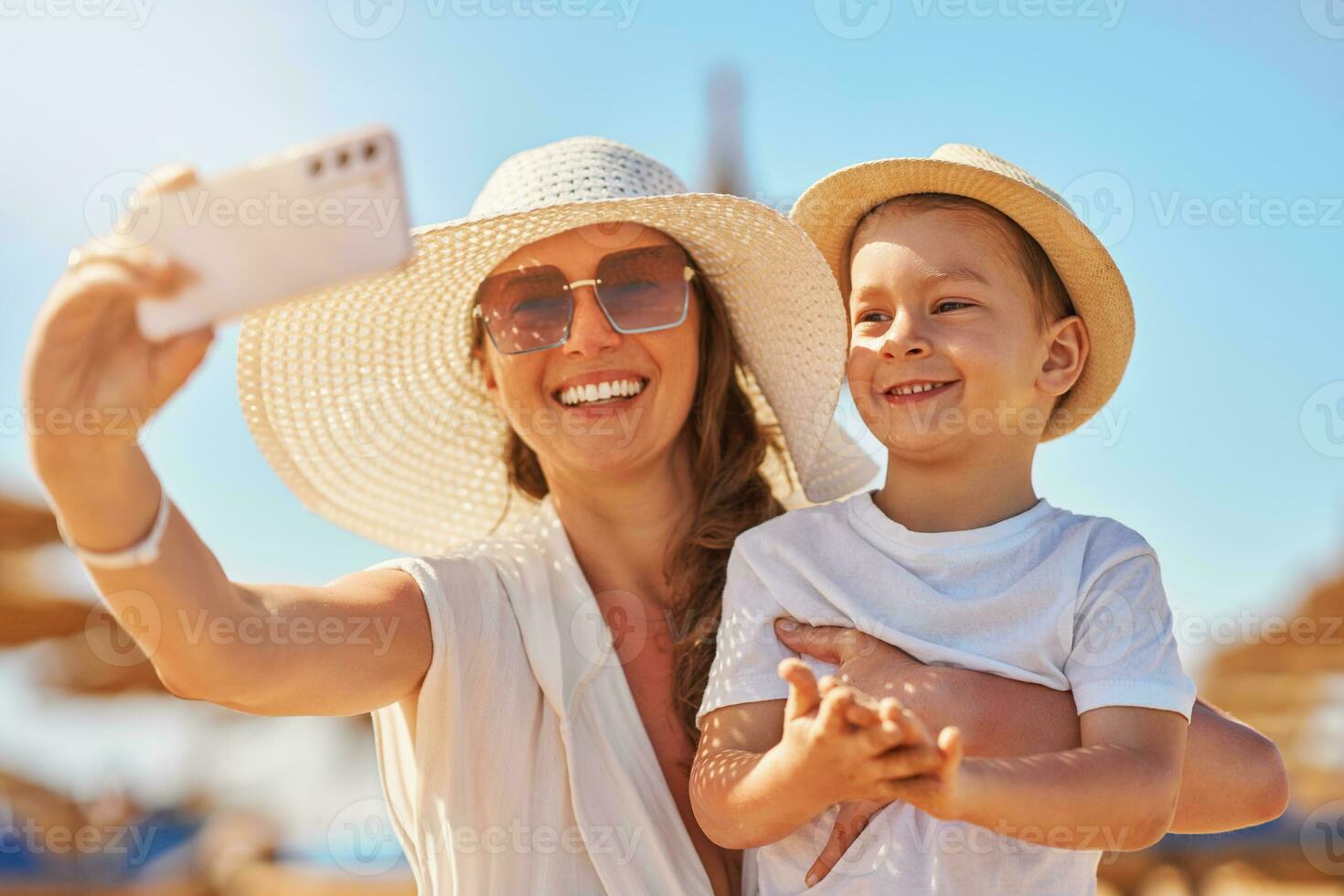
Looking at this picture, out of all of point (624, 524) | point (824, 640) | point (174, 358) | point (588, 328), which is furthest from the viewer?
point (624, 524)

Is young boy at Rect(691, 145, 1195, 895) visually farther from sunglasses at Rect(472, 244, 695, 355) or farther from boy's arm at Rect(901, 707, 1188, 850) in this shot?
sunglasses at Rect(472, 244, 695, 355)

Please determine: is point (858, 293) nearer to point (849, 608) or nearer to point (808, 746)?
point (849, 608)

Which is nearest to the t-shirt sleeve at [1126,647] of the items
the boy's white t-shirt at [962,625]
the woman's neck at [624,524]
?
the boy's white t-shirt at [962,625]

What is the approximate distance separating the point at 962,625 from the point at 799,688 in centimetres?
66

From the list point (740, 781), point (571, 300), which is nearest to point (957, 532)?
point (740, 781)

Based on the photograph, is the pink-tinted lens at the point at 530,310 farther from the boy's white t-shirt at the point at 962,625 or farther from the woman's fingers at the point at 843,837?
the woman's fingers at the point at 843,837

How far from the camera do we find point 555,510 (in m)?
3.42

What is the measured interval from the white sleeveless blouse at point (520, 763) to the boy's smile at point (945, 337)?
3.27ft

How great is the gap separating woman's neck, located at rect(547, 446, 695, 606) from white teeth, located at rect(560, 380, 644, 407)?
23 centimetres

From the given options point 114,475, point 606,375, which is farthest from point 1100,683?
point 114,475

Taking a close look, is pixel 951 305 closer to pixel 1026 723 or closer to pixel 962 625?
pixel 962 625

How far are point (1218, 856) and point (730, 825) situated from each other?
9296 mm

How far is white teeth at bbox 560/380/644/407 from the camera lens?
10.5ft

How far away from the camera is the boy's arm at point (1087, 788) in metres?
1.93
